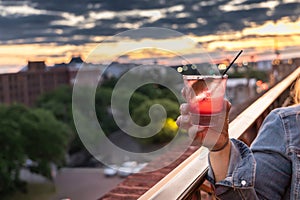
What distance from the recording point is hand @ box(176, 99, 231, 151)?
0.81m

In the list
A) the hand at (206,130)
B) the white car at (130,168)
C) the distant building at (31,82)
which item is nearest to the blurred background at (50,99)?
the distant building at (31,82)

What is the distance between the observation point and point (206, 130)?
0.83 meters

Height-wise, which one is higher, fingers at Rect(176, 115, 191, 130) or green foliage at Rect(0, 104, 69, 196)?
fingers at Rect(176, 115, 191, 130)

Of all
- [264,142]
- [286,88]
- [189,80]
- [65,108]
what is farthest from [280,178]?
[65,108]

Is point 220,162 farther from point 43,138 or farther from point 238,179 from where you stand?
point 43,138

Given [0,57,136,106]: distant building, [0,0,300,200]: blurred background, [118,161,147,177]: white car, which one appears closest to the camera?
[118,161,147,177]: white car

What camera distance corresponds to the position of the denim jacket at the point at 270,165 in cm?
94

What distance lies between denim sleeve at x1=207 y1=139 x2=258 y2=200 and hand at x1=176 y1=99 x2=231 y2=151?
2.4 inches

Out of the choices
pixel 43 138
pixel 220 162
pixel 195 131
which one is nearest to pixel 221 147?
pixel 220 162

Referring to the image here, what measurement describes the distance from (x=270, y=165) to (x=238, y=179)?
8cm

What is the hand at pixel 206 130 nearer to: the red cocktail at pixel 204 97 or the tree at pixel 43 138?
the red cocktail at pixel 204 97

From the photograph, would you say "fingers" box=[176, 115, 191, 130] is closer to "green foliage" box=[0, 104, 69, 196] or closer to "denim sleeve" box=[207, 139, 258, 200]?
"denim sleeve" box=[207, 139, 258, 200]

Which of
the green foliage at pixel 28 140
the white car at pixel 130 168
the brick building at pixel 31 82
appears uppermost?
the white car at pixel 130 168

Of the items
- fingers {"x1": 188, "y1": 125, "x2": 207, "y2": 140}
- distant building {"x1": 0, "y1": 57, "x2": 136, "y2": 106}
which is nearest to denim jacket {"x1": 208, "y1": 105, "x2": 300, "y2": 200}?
fingers {"x1": 188, "y1": 125, "x2": 207, "y2": 140}
